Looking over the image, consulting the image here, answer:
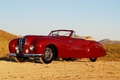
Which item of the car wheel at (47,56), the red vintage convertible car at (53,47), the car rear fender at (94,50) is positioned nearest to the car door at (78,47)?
the red vintage convertible car at (53,47)

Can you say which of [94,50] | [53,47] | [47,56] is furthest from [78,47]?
[47,56]

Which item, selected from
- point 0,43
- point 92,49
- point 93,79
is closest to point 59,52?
point 92,49

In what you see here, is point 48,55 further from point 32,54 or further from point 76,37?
point 76,37

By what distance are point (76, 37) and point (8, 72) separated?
5.79 metres

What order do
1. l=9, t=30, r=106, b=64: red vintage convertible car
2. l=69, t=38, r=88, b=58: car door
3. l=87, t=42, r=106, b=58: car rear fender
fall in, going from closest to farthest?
l=9, t=30, r=106, b=64: red vintage convertible car
l=69, t=38, r=88, b=58: car door
l=87, t=42, r=106, b=58: car rear fender

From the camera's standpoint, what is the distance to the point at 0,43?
27.4 m

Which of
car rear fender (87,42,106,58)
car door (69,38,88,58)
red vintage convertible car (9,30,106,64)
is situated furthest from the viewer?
car rear fender (87,42,106,58)

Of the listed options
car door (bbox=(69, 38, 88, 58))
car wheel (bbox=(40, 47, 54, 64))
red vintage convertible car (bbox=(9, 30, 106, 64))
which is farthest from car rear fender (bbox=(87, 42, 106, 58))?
car wheel (bbox=(40, 47, 54, 64))

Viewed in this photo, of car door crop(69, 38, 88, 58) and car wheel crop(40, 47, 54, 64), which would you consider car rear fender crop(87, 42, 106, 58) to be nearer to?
car door crop(69, 38, 88, 58)

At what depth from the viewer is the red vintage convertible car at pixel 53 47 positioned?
40.9ft

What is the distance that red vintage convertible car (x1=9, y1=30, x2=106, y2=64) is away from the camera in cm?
1247

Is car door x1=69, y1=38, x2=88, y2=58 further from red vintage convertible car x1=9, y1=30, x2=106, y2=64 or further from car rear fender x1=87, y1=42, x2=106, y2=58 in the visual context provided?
car rear fender x1=87, y1=42, x2=106, y2=58

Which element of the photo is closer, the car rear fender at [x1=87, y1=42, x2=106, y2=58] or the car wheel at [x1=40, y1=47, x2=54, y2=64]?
the car wheel at [x1=40, y1=47, x2=54, y2=64]

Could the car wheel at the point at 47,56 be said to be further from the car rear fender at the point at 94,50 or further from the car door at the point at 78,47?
the car rear fender at the point at 94,50
